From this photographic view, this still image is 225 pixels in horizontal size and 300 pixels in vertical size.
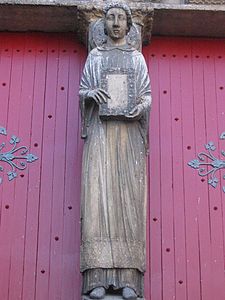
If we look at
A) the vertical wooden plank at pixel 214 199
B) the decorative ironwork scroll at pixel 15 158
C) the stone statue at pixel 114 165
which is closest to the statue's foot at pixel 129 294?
the stone statue at pixel 114 165

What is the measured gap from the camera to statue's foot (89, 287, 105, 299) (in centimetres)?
477

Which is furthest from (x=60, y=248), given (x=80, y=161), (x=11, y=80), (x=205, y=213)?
Answer: (x=11, y=80)

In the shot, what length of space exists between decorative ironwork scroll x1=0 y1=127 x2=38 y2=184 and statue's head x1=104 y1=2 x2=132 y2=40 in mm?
1162

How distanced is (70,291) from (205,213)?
1204 millimetres

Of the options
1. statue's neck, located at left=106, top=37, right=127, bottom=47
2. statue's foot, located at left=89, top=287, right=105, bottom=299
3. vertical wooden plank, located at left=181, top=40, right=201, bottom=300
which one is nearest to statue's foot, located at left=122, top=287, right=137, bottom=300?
statue's foot, located at left=89, top=287, right=105, bottom=299

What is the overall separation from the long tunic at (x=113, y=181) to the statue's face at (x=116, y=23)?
0.70 ft

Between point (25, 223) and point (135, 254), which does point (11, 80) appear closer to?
point (25, 223)

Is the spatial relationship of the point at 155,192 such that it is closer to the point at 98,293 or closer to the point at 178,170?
the point at 178,170

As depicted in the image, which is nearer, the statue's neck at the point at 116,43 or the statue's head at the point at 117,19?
the statue's head at the point at 117,19

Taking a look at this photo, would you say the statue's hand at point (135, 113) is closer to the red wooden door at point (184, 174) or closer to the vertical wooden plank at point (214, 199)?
the red wooden door at point (184, 174)

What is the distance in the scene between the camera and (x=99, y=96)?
16.9 feet

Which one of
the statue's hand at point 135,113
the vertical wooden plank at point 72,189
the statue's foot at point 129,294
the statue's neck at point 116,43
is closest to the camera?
the statue's foot at point 129,294

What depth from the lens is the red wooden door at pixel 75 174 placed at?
543 cm

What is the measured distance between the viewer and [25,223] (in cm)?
558
